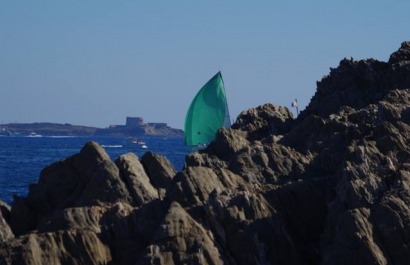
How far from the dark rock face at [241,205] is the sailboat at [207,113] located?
41214mm

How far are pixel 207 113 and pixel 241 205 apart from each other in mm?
56790

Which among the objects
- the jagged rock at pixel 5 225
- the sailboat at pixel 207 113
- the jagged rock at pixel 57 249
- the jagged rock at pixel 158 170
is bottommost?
the jagged rock at pixel 57 249

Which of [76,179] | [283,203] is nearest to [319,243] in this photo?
[283,203]

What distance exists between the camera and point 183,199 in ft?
148

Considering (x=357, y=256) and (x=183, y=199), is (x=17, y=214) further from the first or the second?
(x=357, y=256)

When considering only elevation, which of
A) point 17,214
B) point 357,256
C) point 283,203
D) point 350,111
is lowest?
point 357,256

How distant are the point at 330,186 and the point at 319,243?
270cm

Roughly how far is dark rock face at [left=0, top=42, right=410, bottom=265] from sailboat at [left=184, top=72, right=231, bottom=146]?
41.2 metres

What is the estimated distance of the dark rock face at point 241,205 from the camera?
1612 inches

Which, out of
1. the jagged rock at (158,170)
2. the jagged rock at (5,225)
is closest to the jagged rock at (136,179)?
the jagged rock at (158,170)

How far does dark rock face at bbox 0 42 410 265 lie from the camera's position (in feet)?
134

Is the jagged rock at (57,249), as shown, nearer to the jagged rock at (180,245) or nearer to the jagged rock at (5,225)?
the jagged rock at (180,245)

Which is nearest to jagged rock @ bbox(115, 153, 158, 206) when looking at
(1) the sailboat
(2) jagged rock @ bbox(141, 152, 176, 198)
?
(2) jagged rock @ bbox(141, 152, 176, 198)

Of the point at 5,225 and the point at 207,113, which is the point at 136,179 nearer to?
the point at 5,225
